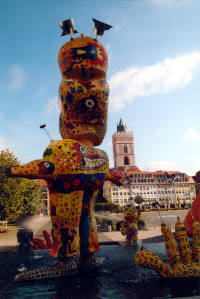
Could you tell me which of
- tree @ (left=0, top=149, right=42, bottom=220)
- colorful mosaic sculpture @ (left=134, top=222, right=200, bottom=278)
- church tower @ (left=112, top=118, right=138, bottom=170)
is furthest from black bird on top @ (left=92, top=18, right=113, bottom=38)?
church tower @ (left=112, top=118, right=138, bottom=170)

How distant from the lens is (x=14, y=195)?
24.8 meters

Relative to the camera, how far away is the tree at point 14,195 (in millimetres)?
24297

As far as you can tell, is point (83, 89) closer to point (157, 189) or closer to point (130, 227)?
point (130, 227)

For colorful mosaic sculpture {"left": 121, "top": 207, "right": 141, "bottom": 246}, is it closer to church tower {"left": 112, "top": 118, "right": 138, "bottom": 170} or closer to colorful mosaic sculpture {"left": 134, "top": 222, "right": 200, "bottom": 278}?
colorful mosaic sculpture {"left": 134, "top": 222, "right": 200, "bottom": 278}

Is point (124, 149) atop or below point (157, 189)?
atop

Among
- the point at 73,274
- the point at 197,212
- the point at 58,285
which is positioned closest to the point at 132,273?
the point at 73,274

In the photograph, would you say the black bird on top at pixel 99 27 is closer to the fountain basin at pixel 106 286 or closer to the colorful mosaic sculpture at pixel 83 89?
the colorful mosaic sculpture at pixel 83 89

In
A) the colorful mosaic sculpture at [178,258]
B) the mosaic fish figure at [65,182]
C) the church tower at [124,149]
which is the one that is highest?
the church tower at [124,149]

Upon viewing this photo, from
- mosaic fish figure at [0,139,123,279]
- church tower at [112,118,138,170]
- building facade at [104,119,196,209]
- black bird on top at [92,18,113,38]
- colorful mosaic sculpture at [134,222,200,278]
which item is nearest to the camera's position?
colorful mosaic sculpture at [134,222,200,278]

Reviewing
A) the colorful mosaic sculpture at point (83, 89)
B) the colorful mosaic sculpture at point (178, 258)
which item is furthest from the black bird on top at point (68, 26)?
the colorful mosaic sculpture at point (178, 258)

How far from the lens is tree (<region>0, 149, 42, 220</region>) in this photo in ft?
79.7

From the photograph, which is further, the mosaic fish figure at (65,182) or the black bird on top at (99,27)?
the black bird on top at (99,27)

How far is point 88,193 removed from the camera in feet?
27.6

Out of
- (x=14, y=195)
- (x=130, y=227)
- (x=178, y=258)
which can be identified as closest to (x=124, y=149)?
(x=14, y=195)
